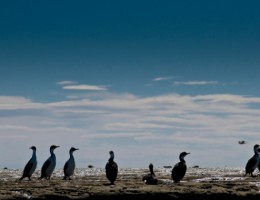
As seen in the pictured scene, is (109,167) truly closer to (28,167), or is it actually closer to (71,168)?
(71,168)

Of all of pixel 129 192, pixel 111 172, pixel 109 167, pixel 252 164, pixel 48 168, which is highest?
pixel 252 164

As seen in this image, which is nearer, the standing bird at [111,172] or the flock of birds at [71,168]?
the standing bird at [111,172]

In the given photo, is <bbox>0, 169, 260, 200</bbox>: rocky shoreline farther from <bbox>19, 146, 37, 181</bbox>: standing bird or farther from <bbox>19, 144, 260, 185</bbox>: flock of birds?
<bbox>19, 146, 37, 181</bbox>: standing bird

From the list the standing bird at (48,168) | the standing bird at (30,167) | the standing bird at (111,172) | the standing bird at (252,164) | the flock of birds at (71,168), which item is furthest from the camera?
the standing bird at (252,164)

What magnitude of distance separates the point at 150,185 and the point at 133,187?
1.62 metres

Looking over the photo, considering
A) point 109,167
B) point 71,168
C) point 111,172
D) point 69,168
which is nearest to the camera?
point 111,172

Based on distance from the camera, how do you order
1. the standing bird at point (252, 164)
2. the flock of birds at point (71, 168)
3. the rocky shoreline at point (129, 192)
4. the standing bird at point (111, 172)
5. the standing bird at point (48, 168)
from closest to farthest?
the rocky shoreline at point (129, 192), the standing bird at point (111, 172), the flock of birds at point (71, 168), the standing bird at point (48, 168), the standing bird at point (252, 164)

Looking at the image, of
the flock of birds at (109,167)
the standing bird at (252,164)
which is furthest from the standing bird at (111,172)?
the standing bird at (252,164)

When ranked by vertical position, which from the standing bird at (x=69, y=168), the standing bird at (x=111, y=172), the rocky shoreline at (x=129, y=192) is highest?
the standing bird at (x=69, y=168)

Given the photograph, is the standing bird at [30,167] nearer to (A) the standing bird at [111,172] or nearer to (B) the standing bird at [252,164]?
(A) the standing bird at [111,172]

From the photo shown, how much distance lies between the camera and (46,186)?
2602 cm

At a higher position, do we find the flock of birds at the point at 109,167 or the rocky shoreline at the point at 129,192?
the flock of birds at the point at 109,167

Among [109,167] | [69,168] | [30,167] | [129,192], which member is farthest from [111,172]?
[30,167]

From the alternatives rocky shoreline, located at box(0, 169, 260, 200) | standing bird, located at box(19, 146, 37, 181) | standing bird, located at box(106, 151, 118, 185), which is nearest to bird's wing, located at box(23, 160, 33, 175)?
standing bird, located at box(19, 146, 37, 181)
